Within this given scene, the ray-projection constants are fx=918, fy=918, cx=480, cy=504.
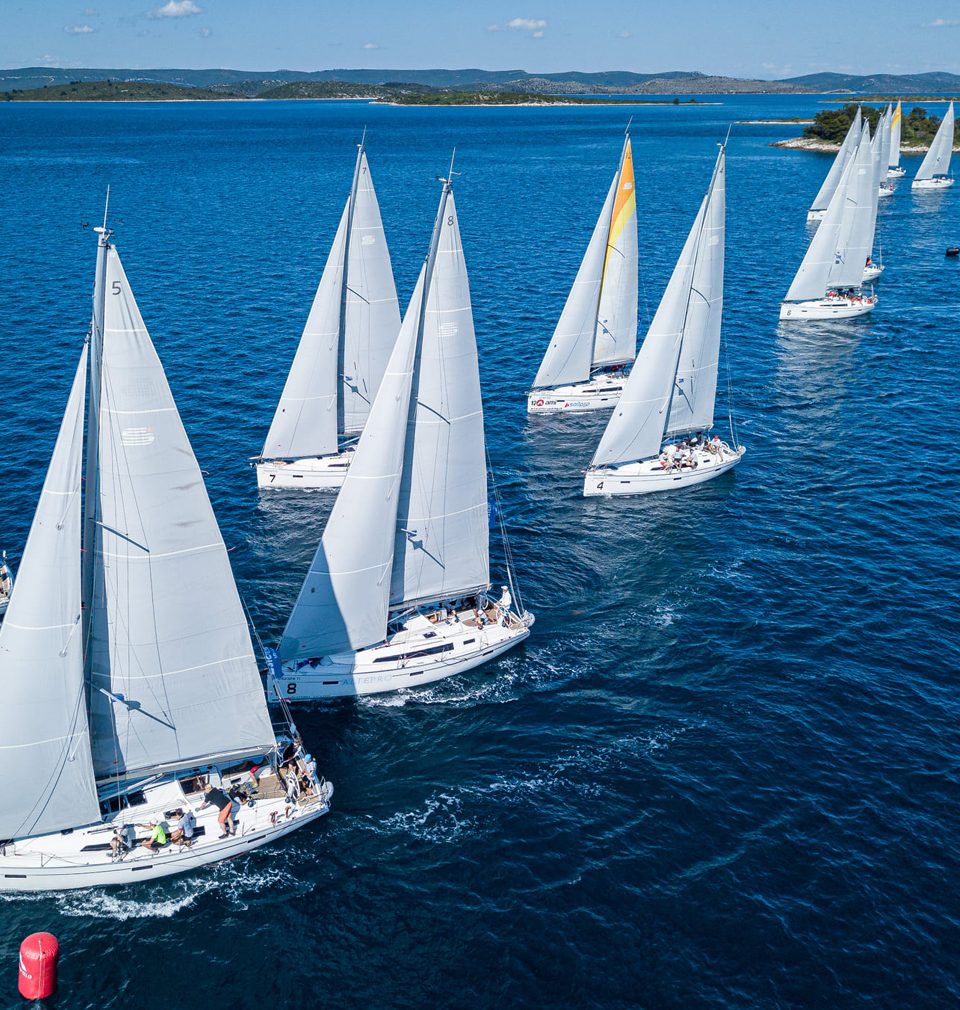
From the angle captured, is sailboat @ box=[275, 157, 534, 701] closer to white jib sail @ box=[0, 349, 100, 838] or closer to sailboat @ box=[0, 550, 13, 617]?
white jib sail @ box=[0, 349, 100, 838]

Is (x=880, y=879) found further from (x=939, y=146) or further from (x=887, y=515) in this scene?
(x=939, y=146)

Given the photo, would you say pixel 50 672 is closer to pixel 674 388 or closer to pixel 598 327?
pixel 674 388

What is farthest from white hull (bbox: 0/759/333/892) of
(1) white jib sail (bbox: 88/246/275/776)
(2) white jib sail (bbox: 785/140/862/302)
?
(2) white jib sail (bbox: 785/140/862/302)

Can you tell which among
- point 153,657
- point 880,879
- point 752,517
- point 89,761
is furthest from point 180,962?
point 752,517

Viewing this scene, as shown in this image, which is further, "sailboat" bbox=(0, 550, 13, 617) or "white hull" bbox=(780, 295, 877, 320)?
"white hull" bbox=(780, 295, 877, 320)

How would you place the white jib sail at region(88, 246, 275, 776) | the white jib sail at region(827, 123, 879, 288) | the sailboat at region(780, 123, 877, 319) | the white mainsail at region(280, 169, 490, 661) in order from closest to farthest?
the white jib sail at region(88, 246, 275, 776) < the white mainsail at region(280, 169, 490, 661) < the sailboat at region(780, 123, 877, 319) < the white jib sail at region(827, 123, 879, 288)
